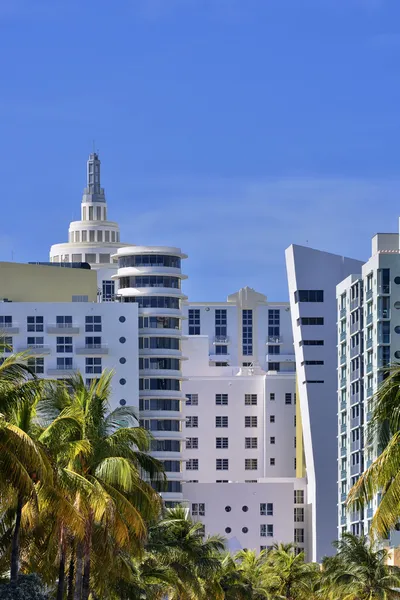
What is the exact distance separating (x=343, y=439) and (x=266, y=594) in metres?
52.7

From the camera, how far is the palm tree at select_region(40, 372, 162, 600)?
6719 centimetres

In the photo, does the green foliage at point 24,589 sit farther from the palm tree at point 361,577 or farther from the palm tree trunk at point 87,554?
the palm tree at point 361,577

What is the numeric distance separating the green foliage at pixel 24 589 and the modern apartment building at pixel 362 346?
324 ft

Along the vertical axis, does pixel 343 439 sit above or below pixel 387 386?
above

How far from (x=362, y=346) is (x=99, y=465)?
110m

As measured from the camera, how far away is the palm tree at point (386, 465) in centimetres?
5738

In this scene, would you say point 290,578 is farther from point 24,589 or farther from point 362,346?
point 24,589

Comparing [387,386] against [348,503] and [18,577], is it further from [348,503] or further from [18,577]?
[18,577]

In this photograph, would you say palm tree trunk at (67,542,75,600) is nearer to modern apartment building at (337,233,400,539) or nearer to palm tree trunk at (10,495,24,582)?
palm tree trunk at (10,495,24,582)

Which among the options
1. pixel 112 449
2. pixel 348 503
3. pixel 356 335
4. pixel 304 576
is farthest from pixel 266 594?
→ pixel 348 503

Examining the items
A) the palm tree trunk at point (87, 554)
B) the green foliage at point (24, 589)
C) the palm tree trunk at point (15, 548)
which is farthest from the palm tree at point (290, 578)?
the palm tree trunk at point (15, 548)

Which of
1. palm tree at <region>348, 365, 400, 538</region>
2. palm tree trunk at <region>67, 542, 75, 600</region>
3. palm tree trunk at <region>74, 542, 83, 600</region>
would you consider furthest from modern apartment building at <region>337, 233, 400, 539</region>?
palm tree at <region>348, 365, 400, 538</region>

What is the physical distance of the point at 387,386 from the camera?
58.1 metres

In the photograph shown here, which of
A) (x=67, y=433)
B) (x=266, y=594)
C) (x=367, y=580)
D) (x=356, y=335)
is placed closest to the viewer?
(x=67, y=433)
